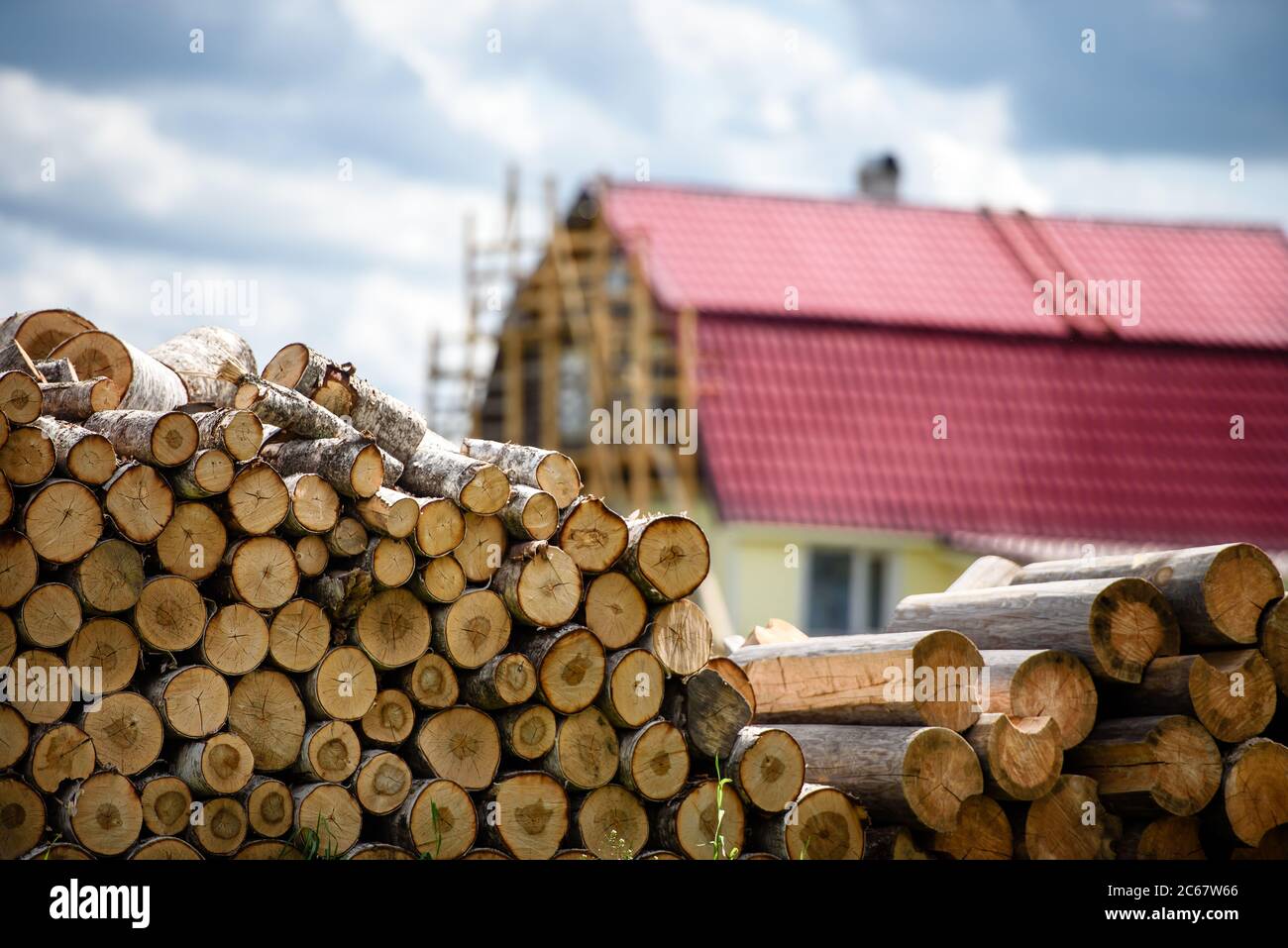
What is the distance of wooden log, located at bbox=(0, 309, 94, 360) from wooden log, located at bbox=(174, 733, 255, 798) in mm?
2393

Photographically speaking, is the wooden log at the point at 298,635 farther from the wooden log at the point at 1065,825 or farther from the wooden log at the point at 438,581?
the wooden log at the point at 1065,825

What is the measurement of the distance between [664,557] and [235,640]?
1850 mm

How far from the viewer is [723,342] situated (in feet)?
73.3

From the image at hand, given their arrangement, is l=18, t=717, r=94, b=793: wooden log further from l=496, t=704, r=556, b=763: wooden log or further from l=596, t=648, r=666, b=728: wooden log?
l=596, t=648, r=666, b=728: wooden log

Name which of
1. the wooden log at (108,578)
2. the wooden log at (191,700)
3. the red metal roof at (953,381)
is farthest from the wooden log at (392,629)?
the red metal roof at (953,381)

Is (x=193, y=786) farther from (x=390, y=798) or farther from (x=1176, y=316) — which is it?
(x=1176, y=316)

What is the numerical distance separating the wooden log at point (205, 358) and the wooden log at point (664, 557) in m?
1.94

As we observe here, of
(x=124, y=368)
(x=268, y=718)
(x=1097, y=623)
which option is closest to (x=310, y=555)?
(x=268, y=718)

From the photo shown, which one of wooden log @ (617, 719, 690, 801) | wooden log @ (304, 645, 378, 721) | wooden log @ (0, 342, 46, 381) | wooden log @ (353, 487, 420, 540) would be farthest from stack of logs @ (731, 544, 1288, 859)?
wooden log @ (0, 342, 46, 381)

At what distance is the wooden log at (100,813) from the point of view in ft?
20.6

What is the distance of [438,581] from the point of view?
6.73m

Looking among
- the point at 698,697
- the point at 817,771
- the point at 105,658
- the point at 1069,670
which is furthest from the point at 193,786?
the point at 1069,670

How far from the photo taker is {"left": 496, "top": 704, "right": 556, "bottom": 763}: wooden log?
268 inches
